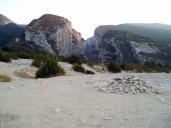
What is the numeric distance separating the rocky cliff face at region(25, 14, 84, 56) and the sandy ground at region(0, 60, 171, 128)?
106 metres

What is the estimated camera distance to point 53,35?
130 meters

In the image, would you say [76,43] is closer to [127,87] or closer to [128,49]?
[128,49]

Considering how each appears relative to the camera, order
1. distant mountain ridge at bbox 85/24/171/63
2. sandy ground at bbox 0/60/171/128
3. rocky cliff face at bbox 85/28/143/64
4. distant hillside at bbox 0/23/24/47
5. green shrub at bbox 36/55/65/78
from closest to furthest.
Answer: sandy ground at bbox 0/60/171/128, green shrub at bbox 36/55/65/78, distant mountain ridge at bbox 85/24/171/63, rocky cliff face at bbox 85/28/143/64, distant hillside at bbox 0/23/24/47

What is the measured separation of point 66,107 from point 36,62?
26808 mm

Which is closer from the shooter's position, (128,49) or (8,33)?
(128,49)

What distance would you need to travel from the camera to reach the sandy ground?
1157cm

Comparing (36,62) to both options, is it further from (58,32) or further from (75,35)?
(75,35)

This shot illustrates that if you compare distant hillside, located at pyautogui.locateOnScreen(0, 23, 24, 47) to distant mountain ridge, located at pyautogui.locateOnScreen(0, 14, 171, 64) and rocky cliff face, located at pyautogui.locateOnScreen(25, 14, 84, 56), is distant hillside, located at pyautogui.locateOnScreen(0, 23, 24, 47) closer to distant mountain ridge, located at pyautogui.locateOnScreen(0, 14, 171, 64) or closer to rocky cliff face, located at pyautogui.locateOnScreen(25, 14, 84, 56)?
distant mountain ridge, located at pyautogui.locateOnScreen(0, 14, 171, 64)

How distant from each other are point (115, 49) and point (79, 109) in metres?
128

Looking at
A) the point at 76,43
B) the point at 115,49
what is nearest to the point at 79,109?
the point at 115,49

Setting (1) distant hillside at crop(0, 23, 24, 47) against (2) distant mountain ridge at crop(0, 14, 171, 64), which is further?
(1) distant hillside at crop(0, 23, 24, 47)

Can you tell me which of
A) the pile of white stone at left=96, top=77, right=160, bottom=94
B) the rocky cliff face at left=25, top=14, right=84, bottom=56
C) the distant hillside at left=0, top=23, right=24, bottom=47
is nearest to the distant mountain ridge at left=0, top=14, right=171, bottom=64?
the rocky cliff face at left=25, top=14, right=84, bottom=56

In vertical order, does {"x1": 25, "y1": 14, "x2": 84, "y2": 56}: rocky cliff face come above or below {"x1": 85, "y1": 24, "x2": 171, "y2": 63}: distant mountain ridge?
above

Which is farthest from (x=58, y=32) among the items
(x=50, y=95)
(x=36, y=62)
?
(x=50, y=95)
